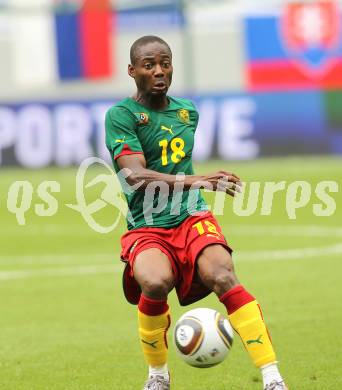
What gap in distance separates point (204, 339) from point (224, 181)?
1.02 metres

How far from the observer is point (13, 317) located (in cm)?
1149

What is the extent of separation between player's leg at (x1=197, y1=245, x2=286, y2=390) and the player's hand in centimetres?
46

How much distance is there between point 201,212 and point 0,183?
733 inches

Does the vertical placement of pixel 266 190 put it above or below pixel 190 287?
below

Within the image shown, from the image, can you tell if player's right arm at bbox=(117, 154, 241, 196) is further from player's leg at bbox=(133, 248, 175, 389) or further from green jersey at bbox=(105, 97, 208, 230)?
player's leg at bbox=(133, 248, 175, 389)

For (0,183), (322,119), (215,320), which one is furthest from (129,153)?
(322,119)

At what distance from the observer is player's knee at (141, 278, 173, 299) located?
757cm

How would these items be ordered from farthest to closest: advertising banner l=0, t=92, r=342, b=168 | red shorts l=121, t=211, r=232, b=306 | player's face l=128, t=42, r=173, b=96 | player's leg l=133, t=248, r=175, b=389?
advertising banner l=0, t=92, r=342, b=168 < player's face l=128, t=42, r=173, b=96 < red shorts l=121, t=211, r=232, b=306 < player's leg l=133, t=248, r=175, b=389

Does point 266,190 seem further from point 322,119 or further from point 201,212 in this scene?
point 201,212

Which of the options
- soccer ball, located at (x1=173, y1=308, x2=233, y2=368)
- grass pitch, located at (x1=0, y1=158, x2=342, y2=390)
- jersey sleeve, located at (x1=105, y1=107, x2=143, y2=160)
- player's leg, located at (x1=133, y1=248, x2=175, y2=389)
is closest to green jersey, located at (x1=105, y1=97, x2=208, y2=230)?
jersey sleeve, located at (x1=105, y1=107, x2=143, y2=160)

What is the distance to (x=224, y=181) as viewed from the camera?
750 centimetres

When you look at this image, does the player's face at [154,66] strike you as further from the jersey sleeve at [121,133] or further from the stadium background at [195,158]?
the stadium background at [195,158]

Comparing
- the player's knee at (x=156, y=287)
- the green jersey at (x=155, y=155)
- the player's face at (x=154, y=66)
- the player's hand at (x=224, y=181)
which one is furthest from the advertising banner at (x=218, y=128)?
the player's hand at (x=224, y=181)

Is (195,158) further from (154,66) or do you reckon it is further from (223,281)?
(223,281)
